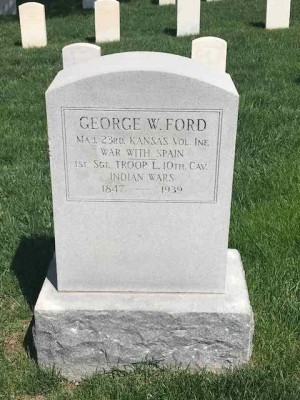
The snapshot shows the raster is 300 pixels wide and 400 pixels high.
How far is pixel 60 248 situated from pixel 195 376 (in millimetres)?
894

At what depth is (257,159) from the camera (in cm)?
511

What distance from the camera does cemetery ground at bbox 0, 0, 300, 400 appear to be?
112 inches

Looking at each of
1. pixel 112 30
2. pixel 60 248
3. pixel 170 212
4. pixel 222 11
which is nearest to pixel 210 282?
pixel 170 212

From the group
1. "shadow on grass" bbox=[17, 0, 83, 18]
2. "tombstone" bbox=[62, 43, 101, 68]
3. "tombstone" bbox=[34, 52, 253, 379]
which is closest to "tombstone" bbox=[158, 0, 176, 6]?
"shadow on grass" bbox=[17, 0, 83, 18]

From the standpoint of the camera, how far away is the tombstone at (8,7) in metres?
13.9

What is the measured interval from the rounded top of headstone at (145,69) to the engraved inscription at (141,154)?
131 mm

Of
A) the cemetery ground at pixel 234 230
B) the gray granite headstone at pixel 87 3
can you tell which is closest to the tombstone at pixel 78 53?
the cemetery ground at pixel 234 230

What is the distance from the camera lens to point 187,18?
421 inches

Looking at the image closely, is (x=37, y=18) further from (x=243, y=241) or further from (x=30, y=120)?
(x=243, y=241)

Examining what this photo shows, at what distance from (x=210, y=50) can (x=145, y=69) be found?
5519 mm

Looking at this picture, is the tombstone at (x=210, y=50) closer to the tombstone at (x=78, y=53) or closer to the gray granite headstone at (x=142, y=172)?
the tombstone at (x=78, y=53)

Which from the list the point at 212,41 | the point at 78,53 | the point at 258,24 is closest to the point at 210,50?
the point at 212,41

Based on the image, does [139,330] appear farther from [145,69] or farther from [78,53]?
[78,53]

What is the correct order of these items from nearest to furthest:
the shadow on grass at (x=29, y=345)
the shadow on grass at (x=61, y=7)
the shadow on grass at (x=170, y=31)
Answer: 1. the shadow on grass at (x=29, y=345)
2. the shadow on grass at (x=170, y=31)
3. the shadow on grass at (x=61, y=7)
